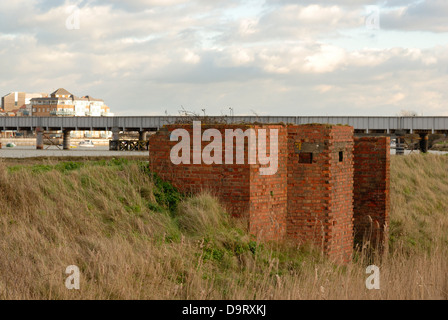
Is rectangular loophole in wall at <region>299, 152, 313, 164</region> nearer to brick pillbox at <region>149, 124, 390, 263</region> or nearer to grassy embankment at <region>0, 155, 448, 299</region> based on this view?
brick pillbox at <region>149, 124, 390, 263</region>

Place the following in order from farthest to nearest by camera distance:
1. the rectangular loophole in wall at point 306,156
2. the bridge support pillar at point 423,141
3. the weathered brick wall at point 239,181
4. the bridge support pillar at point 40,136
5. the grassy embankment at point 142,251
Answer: the bridge support pillar at point 40,136 < the bridge support pillar at point 423,141 < the rectangular loophole in wall at point 306,156 < the weathered brick wall at point 239,181 < the grassy embankment at point 142,251

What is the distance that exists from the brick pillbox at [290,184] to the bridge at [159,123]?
155 ft

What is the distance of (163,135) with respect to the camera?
12.5m

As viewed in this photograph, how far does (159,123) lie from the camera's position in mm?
72938

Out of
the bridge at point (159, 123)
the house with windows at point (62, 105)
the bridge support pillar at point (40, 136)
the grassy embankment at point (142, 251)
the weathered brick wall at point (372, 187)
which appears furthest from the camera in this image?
the house with windows at point (62, 105)

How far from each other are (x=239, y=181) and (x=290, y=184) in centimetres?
A: 158

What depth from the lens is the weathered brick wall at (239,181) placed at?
38.2 ft

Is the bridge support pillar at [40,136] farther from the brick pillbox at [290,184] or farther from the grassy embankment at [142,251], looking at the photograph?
the brick pillbox at [290,184]

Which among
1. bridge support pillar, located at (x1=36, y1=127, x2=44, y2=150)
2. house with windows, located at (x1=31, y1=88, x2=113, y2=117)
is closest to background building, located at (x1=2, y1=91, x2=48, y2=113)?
house with windows, located at (x1=31, y1=88, x2=113, y2=117)

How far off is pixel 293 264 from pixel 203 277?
2.80 meters

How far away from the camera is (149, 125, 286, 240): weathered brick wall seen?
38.2 ft

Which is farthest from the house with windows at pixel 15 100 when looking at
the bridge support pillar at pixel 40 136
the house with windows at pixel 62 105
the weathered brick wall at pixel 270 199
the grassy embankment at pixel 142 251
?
the weathered brick wall at pixel 270 199
